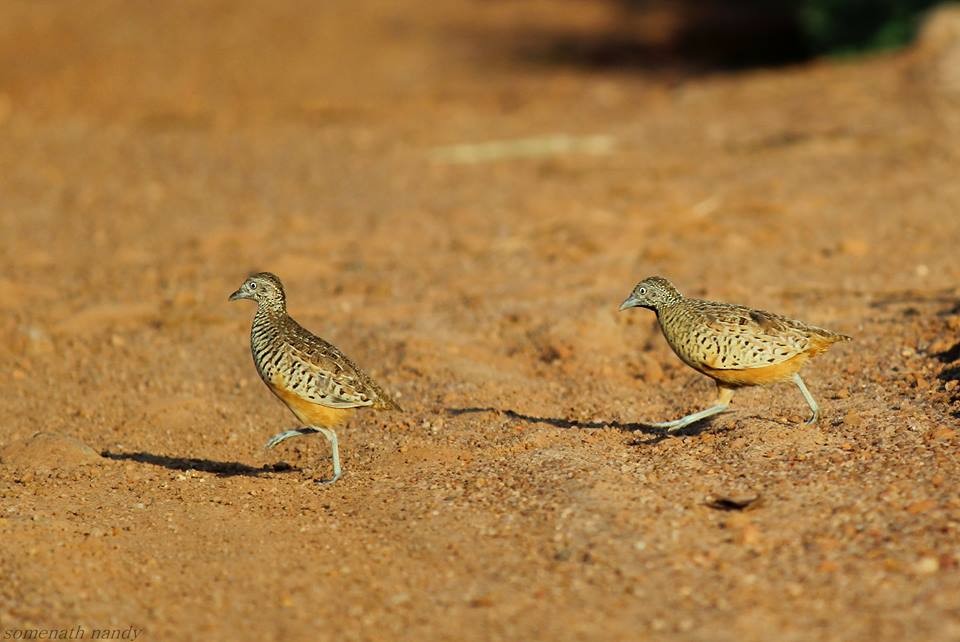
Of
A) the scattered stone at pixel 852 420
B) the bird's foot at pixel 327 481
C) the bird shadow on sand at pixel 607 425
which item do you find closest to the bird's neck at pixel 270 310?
the bird's foot at pixel 327 481

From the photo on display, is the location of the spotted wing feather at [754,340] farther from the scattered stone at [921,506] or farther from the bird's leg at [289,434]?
the bird's leg at [289,434]

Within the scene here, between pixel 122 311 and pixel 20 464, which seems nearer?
pixel 20 464

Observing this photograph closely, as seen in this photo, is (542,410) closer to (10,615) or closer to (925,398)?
(925,398)

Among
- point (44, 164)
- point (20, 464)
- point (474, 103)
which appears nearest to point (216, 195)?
point (44, 164)

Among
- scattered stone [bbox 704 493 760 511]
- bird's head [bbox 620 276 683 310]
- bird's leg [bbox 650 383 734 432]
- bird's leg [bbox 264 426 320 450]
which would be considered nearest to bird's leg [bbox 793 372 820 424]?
bird's leg [bbox 650 383 734 432]

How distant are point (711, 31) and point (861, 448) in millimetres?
20075

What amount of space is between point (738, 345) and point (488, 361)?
8.54 feet

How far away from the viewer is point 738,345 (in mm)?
7008

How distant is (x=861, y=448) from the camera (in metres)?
6.87

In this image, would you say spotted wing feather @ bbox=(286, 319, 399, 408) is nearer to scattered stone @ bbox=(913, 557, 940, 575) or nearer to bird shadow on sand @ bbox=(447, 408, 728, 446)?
bird shadow on sand @ bbox=(447, 408, 728, 446)

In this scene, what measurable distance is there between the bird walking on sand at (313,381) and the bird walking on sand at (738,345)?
1709 millimetres

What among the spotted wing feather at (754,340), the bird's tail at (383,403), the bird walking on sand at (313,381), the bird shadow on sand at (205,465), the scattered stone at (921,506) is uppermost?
the spotted wing feather at (754,340)

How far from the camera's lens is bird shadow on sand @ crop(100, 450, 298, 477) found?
24.8 ft

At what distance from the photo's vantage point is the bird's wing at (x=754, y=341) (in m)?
7.00
